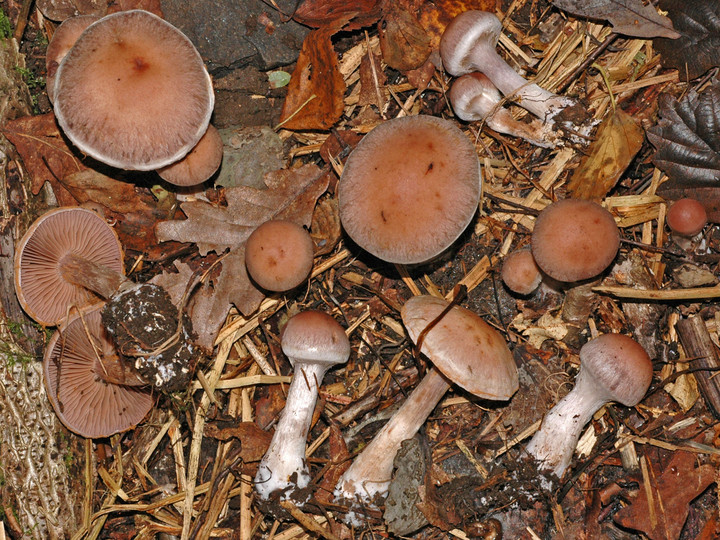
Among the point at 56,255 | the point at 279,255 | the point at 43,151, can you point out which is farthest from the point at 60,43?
the point at 279,255

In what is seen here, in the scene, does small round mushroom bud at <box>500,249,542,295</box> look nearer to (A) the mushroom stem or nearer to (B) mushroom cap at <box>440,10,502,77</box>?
(B) mushroom cap at <box>440,10,502,77</box>

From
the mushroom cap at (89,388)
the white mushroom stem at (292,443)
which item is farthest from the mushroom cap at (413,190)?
the mushroom cap at (89,388)

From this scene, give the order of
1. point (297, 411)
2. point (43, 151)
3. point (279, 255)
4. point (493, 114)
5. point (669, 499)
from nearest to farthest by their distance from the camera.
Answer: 1. point (279, 255)
2. point (669, 499)
3. point (297, 411)
4. point (43, 151)
5. point (493, 114)

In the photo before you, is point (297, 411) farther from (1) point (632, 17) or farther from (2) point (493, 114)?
(1) point (632, 17)

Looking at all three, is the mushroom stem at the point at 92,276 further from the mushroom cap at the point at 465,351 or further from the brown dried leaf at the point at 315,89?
the mushroom cap at the point at 465,351

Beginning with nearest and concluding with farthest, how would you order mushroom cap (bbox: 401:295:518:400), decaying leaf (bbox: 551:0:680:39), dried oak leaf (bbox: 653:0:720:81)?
mushroom cap (bbox: 401:295:518:400), dried oak leaf (bbox: 653:0:720:81), decaying leaf (bbox: 551:0:680:39)

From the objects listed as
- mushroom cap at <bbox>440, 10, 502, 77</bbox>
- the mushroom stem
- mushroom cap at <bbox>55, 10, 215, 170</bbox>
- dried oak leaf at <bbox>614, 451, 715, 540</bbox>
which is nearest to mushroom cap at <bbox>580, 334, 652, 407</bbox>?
dried oak leaf at <bbox>614, 451, 715, 540</bbox>


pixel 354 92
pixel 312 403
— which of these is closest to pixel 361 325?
pixel 312 403

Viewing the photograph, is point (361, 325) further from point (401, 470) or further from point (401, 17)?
point (401, 17)
